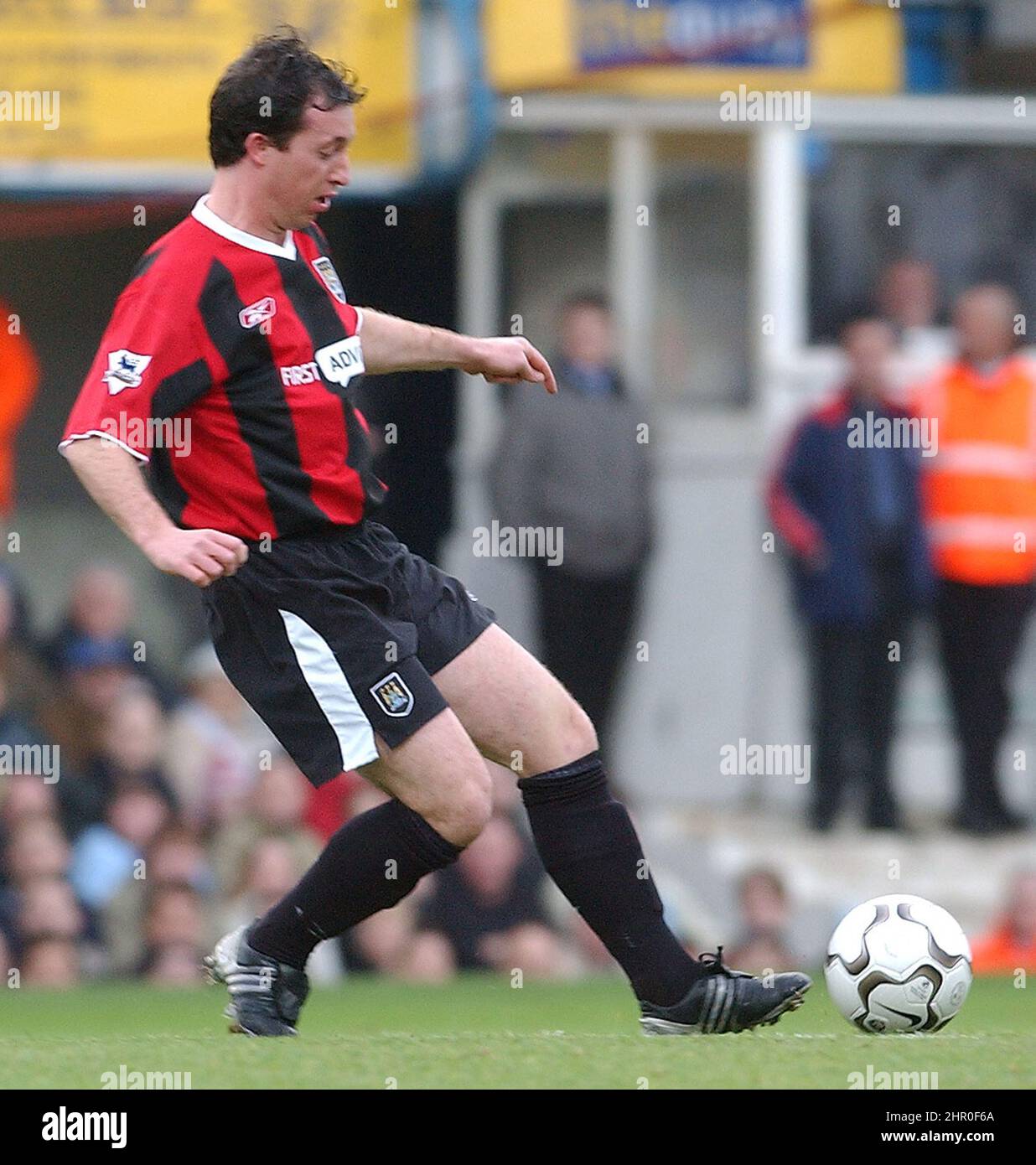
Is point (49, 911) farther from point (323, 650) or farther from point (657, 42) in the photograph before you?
point (323, 650)

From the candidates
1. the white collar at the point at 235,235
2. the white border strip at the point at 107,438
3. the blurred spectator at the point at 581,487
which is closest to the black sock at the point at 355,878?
the white border strip at the point at 107,438

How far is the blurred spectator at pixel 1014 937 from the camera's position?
9711 millimetres

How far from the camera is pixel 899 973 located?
5348mm

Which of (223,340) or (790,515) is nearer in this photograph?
(223,340)

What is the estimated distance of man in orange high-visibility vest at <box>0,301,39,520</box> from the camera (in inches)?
422

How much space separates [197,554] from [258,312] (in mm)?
602

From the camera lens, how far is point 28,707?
9.44 m

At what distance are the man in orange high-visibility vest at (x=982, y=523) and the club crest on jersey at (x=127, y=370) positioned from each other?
5.59 metres

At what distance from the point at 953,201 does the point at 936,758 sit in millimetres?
2559

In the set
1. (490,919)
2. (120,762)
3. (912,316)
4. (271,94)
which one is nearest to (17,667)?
(120,762)

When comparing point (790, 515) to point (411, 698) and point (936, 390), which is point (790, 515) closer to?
point (936, 390)

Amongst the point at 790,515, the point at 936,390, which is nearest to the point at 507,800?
the point at 790,515
